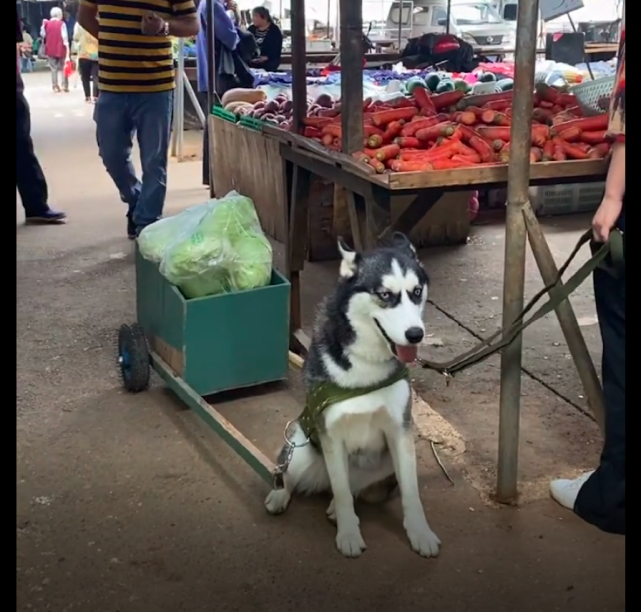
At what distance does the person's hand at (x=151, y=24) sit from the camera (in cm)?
517

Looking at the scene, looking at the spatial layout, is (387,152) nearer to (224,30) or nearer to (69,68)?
(224,30)

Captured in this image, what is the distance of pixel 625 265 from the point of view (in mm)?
2402

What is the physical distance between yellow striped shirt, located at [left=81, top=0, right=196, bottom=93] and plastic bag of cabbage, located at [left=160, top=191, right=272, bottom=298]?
7.03 feet

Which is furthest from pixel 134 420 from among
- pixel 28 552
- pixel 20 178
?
pixel 20 178

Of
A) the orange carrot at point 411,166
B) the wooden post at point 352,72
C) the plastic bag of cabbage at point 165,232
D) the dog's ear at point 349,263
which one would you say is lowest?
the plastic bag of cabbage at point 165,232

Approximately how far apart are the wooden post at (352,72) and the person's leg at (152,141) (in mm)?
2525

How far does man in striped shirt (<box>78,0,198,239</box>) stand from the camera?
17.3 ft

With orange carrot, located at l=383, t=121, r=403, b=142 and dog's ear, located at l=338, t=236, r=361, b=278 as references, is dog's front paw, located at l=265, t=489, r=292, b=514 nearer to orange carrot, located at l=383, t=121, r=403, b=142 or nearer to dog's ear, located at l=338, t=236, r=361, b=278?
dog's ear, located at l=338, t=236, r=361, b=278

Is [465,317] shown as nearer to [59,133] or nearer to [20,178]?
[20,178]

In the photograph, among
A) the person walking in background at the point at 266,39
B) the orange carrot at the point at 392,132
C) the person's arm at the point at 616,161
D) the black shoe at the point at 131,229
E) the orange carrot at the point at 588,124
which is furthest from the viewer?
the person walking in background at the point at 266,39

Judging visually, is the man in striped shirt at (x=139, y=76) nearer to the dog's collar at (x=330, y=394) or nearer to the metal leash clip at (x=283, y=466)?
the metal leash clip at (x=283, y=466)

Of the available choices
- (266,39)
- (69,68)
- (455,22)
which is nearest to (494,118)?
(266,39)

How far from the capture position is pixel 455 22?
47.8 feet

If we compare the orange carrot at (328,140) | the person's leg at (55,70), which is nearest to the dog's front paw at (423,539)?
the orange carrot at (328,140)
